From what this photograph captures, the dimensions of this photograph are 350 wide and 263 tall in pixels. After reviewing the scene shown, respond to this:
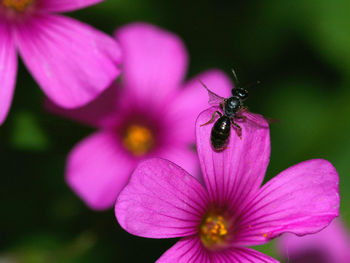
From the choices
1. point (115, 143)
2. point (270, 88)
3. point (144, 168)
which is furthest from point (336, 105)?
point (144, 168)

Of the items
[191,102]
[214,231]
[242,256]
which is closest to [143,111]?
[191,102]

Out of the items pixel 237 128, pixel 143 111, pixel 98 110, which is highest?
pixel 237 128

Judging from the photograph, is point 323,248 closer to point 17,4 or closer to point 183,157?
point 183,157

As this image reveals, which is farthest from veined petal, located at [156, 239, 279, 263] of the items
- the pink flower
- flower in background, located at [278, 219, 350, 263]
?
flower in background, located at [278, 219, 350, 263]

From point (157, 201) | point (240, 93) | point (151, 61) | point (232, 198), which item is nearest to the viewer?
point (157, 201)

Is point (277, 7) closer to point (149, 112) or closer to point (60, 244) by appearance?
point (149, 112)

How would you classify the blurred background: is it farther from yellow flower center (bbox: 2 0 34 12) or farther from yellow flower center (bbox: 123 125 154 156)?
yellow flower center (bbox: 2 0 34 12)
